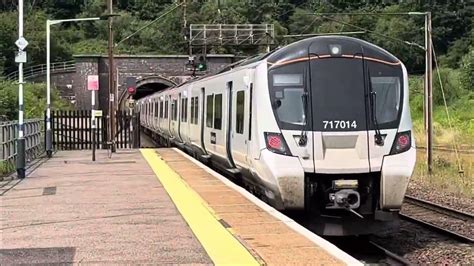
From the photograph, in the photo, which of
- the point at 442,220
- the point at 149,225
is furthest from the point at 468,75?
the point at 149,225

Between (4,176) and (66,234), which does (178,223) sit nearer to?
(66,234)

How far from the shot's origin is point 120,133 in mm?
32156

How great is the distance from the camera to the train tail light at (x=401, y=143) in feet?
33.3

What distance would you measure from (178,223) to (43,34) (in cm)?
8445

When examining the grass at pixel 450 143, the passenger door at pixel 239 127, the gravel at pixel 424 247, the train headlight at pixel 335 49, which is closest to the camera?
the train headlight at pixel 335 49

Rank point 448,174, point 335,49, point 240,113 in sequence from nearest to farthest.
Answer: point 335,49, point 240,113, point 448,174

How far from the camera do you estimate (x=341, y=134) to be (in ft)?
32.9

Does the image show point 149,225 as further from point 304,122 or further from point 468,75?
point 468,75

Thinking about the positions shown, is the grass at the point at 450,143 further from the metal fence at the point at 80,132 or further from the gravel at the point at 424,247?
the metal fence at the point at 80,132

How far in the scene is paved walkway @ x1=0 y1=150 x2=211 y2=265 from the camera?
7.26 meters

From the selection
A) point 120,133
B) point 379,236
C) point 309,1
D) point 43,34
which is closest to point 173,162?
point 379,236

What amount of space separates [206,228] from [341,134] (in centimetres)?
265

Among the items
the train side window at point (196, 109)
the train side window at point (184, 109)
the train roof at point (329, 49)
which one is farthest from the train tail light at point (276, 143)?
the train side window at point (184, 109)

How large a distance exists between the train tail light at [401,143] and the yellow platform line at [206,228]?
2.83m
